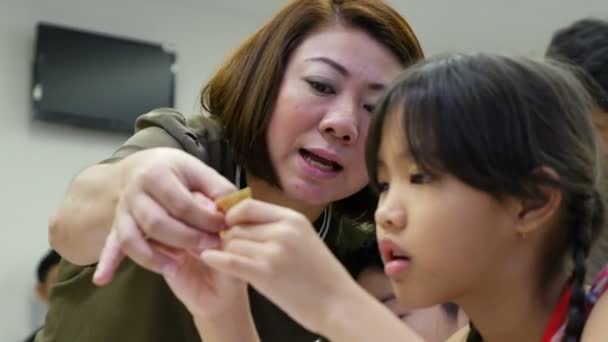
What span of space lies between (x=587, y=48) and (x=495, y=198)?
0.78 metres

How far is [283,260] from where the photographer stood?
0.60m

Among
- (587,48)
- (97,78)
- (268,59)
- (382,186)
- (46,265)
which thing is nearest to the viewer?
(382,186)

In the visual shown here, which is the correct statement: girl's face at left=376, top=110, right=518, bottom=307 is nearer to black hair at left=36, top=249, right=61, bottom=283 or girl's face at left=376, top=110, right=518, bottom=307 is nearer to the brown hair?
the brown hair

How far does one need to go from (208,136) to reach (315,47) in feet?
0.72

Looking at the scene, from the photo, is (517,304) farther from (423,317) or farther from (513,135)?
(423,317)

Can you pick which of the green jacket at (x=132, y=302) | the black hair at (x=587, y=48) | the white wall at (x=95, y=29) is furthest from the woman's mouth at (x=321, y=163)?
the white wall at (x=95, y=29)

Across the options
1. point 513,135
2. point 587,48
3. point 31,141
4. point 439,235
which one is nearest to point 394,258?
point 439,235

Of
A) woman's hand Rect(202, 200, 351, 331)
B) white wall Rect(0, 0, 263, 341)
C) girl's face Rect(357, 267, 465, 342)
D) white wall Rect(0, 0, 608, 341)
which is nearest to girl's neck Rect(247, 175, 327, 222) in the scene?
girl's face Rect(357, 267, 465, 342)

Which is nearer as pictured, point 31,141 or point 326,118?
point 326,118

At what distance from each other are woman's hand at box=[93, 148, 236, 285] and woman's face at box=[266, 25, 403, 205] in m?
0.42

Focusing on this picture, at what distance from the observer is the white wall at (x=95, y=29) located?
9.38 feet

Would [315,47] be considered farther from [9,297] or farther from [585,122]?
[9,297]

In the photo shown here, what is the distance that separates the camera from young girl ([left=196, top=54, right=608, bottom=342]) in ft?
2.43

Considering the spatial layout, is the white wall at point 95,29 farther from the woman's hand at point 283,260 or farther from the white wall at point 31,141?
the woman's hand at point 283,260
